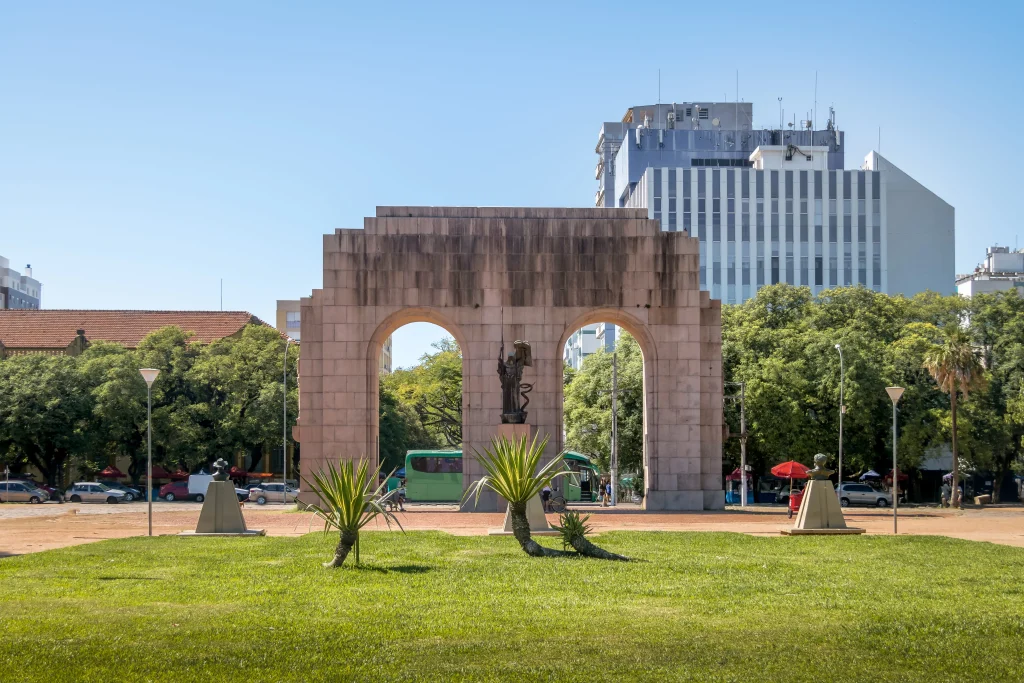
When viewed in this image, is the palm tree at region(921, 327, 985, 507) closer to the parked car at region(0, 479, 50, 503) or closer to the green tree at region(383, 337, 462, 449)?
the green tree at region(383, 337, 462, 449)

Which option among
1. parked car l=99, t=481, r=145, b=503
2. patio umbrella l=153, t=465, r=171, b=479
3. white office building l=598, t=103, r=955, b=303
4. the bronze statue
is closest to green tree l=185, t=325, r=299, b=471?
parked car l=99, t=481, r=145, b=503

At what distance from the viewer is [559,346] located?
39.5m

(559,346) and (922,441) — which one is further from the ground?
(559,346)

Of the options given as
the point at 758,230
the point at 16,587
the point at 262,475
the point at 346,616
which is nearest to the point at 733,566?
the point at 346,616

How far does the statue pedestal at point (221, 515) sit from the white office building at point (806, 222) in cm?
8365

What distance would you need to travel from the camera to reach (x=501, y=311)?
39.3 m

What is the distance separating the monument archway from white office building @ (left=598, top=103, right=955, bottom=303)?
66.9 meters

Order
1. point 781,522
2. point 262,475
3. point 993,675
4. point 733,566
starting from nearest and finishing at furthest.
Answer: point 993,675
point 733,566
point 781,522
point 262,475

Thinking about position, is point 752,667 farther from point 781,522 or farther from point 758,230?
point 758,230

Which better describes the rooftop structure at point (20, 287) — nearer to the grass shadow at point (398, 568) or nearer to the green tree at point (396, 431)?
the green tree at point (396, 431)

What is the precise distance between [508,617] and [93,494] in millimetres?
51199

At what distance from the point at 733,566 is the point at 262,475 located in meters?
57.7

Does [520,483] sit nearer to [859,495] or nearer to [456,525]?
[456,525]

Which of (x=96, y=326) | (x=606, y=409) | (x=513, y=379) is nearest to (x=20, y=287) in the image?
(x=96, y=326)
